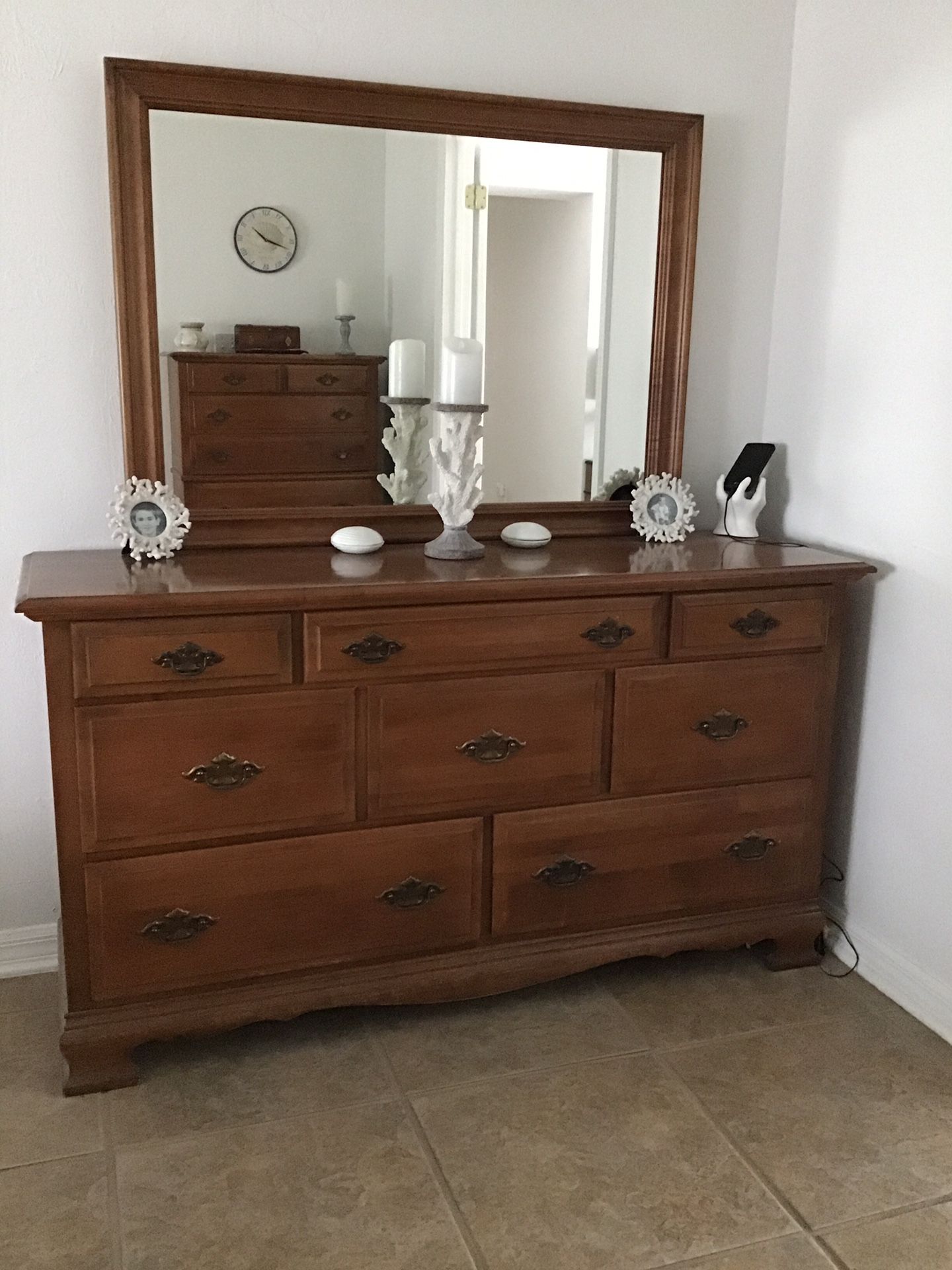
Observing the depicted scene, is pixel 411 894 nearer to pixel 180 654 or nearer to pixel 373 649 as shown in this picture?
pixel 373 649

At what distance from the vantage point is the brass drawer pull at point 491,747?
220cm

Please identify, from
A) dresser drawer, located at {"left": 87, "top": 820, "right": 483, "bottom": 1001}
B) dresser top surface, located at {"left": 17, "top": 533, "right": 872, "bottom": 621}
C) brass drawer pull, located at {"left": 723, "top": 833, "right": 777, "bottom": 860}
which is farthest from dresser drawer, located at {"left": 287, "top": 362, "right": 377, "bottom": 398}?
brass drawer pull, located at {"left": 723, "top": 833, "right": 777, "bottom": 860}

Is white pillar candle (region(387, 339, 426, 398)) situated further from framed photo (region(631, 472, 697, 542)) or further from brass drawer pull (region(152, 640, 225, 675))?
brass drawer pull (region(152, 640, 225, 675))

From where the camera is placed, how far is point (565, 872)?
2328 mm

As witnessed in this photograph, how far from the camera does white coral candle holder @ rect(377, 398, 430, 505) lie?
8.04ft

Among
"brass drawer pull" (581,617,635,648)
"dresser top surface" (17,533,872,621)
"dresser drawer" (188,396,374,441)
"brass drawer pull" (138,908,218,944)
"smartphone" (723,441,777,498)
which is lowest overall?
"brass drawer pull" (138,908,218,944)

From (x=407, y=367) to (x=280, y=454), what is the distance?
0.33 metres

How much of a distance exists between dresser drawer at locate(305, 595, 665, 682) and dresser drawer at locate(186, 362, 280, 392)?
58cm

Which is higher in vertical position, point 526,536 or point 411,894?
point 526,536

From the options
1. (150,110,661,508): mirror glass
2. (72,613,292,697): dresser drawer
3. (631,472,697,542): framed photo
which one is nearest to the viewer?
(72,613,292,697): dresser drawer

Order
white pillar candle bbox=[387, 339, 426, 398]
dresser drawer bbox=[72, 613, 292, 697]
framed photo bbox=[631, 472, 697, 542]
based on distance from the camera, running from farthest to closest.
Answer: framed photo bbox=[631, 472, 697, 542] → white pillar candle bbox=[387, 339, 426, 398] → dresser drawer bbox=[72, 613, 292, 697]

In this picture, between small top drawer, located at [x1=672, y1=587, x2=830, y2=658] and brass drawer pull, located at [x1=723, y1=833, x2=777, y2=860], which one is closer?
small top drawer, located at [x1=672, y1=587, x2=830, y2=658]

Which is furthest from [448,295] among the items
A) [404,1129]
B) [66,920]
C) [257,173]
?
[404,1129]

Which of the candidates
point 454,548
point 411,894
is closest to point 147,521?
Result: point 454,548
